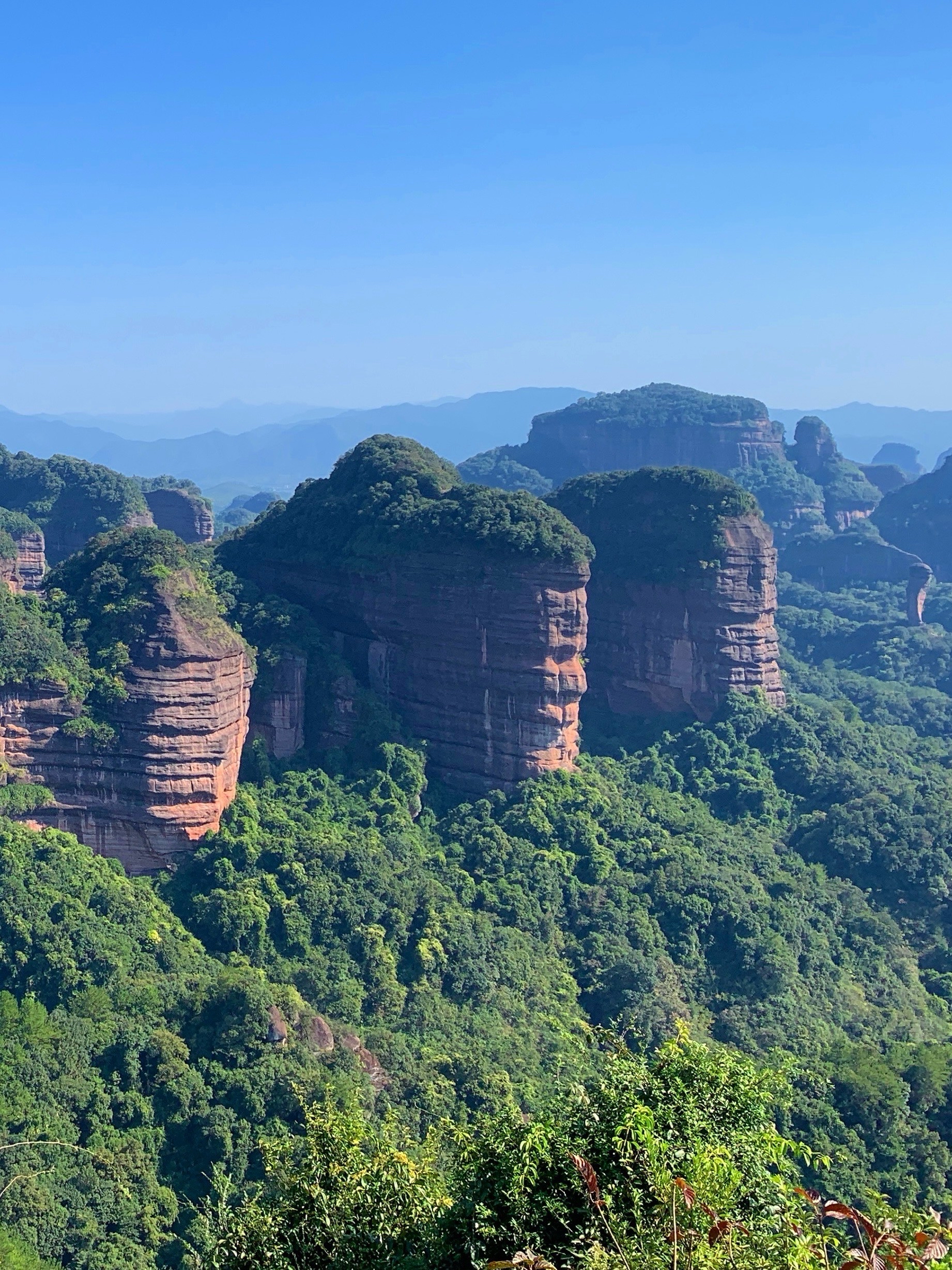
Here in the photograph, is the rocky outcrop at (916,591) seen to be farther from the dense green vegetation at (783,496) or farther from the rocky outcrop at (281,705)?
the rocky outcrop at (281,705)

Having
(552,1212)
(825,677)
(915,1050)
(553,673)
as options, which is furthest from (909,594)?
(552,1212)

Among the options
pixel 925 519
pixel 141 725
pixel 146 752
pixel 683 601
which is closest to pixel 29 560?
pixel 141 725

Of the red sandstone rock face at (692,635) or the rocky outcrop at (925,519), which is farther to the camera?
the rocky outcrop at (925,519)

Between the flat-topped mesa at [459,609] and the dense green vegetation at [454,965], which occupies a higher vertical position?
the flat-topped mesa at [459,609]

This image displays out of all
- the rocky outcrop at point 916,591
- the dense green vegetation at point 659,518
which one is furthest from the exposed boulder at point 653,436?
the dense green vegetation at point 659,518

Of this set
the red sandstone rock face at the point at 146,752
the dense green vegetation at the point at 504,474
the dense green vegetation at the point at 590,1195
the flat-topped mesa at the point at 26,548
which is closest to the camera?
the dense green vegetation at the point at 590,1195
